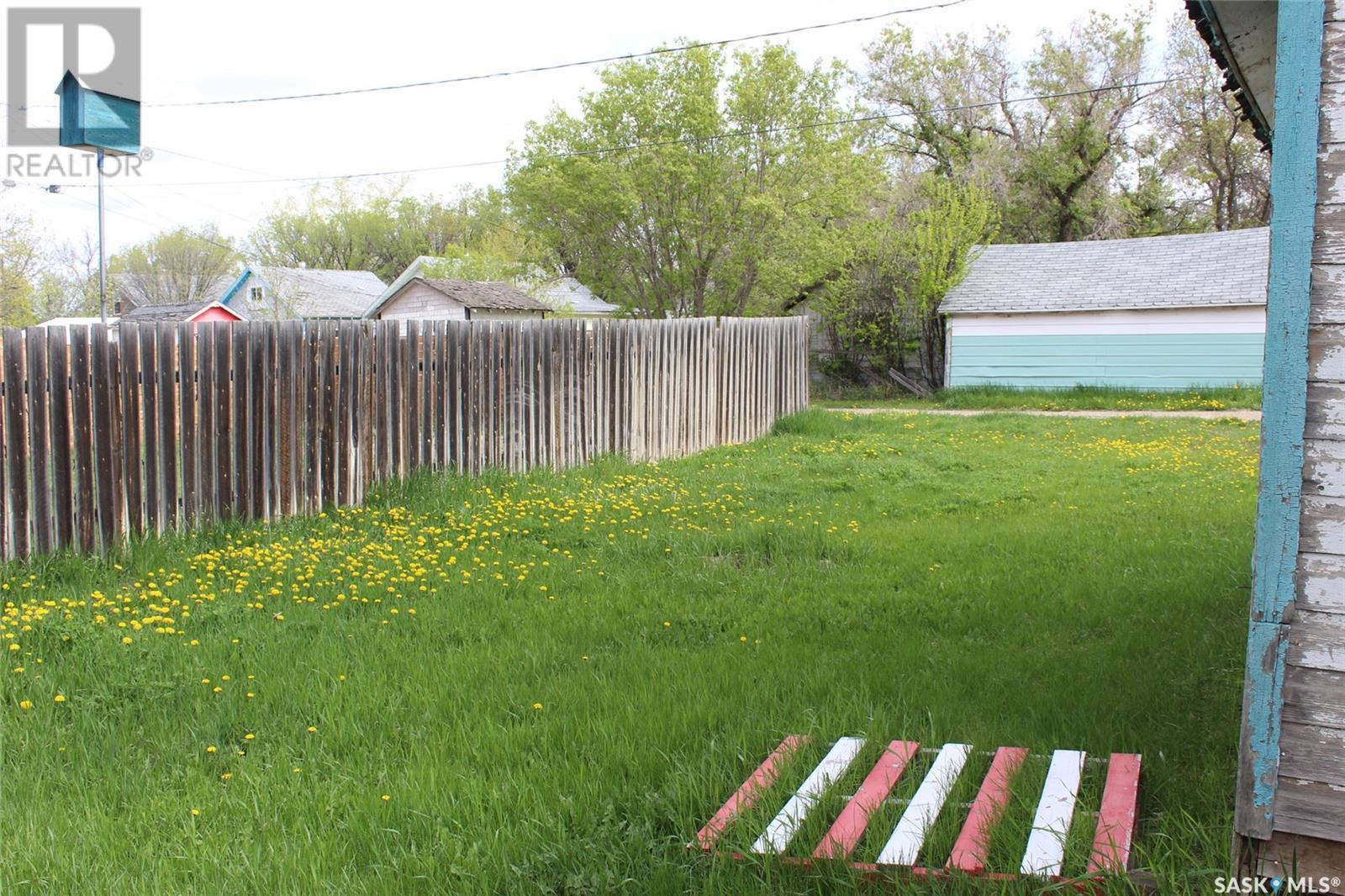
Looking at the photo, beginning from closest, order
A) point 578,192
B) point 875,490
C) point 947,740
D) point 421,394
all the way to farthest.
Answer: point 947,740 → point 421,394 → point 875,490 → point 578,192

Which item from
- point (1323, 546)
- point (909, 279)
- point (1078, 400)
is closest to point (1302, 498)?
point (1323, 546)

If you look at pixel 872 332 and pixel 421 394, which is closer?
pixel 421 394

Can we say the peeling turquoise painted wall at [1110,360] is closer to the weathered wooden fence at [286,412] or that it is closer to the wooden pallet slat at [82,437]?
the weathered wooden fence at [286,412]

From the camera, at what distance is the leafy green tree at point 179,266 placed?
6506cm

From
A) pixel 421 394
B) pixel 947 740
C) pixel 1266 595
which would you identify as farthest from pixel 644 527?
pixel 1266 595

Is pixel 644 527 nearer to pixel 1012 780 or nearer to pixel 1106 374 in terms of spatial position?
pixel 1012 780

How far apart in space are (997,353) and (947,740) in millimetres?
21350

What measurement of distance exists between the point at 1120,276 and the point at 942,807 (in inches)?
913

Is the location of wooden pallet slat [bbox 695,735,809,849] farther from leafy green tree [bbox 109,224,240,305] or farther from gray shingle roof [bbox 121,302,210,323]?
leafy green tree [bbox 109,224,240,305]

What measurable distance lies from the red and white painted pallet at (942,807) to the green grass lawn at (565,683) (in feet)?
0.19

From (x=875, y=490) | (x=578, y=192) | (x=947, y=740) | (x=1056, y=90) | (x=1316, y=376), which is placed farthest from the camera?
(x=1056, y=90)

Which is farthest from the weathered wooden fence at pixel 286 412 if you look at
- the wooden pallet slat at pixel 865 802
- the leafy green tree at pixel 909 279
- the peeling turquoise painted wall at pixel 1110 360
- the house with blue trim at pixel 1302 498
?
the leafy green tree at pixel 909 279

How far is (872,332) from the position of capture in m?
26.2

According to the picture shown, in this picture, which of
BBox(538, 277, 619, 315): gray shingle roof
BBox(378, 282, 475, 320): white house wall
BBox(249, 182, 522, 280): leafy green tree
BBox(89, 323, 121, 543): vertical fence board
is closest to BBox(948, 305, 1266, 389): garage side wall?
BBox(538, 277, 619, 315): gray shingle roof
